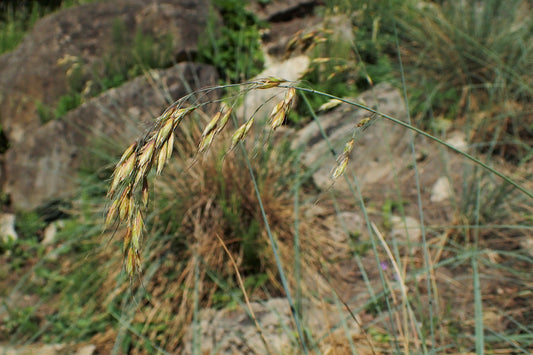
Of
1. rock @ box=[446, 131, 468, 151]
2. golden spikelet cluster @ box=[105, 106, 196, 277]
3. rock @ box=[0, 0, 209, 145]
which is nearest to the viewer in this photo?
golden spikelet cluster @ box=[105, 106, 196, 277]

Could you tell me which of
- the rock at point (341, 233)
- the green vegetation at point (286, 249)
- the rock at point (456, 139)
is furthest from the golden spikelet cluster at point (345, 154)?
the rock at point (456, 139)

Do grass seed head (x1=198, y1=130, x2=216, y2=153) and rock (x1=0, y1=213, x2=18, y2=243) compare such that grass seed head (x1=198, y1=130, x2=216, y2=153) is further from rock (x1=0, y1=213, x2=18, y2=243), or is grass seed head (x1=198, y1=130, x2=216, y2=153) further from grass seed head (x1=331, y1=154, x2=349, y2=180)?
rock (x1=0, y1=213, x2=18, y2=243)

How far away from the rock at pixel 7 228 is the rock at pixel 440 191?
314 centimetres

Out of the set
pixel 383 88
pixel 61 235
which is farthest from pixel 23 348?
pixel 383 88

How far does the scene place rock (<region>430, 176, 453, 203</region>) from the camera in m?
3.09

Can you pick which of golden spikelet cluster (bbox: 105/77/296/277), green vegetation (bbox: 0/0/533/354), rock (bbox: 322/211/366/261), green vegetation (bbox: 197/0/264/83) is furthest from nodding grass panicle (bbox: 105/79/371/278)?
green vegetation (bbox: 197/0/264/83)

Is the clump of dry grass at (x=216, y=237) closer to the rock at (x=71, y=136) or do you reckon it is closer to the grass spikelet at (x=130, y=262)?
the rock at (x=71, y=136)

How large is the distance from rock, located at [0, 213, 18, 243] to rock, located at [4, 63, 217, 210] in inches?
4.8

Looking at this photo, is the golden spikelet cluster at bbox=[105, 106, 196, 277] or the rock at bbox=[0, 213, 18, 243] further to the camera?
the rock at bbox=[0, 213, 18, 243]

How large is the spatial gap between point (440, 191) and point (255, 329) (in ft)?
6.17

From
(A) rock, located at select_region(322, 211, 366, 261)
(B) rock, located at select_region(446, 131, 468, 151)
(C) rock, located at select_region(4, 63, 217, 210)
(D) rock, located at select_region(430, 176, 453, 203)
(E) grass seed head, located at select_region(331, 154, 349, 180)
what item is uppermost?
(E) grass seed head, located at select_region(331, 154, 349, 180)

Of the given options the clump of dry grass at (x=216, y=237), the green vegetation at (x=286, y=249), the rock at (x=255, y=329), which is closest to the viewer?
the rock at (x=255, y=329)

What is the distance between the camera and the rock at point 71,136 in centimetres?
335

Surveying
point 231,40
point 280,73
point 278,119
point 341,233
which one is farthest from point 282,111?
point 231,40
